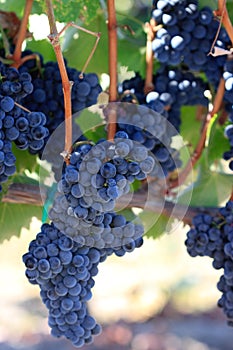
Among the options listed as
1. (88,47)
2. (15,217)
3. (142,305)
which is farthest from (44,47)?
(142,305)

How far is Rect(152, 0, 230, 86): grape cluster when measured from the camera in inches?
42.9

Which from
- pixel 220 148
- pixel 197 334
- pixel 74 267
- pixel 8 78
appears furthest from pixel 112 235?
pixel 197 334

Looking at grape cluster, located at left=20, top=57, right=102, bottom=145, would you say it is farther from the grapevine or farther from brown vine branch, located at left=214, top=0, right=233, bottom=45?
brown vine branch, located at left=214, top=0, right=233, bottom=45

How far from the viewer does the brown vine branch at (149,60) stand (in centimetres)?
116

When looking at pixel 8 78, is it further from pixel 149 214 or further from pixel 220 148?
pixel 220 148

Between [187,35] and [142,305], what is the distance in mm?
4850

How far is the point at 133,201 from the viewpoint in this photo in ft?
3.58

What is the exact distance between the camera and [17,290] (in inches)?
235

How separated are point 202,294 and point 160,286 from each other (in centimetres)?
47

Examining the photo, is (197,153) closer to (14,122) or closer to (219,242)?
(219,242)

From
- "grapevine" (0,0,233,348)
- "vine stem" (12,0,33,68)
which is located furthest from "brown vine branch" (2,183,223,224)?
"vine stem" (12,0,33,68)

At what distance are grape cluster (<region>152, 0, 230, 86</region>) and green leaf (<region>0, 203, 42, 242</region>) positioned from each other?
0.37 metres

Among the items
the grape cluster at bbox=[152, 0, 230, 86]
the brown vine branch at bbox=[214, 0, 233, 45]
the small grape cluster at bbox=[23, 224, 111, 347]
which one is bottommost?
the small grape cluster at bbox=[23, 224, 111, 347]

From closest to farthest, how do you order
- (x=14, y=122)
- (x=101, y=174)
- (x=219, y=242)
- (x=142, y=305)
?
(x=101, y=174) < (x=14, y=122) < (x=219, y=242) < (x=142, y=305)
